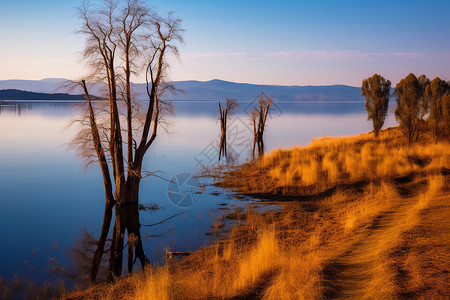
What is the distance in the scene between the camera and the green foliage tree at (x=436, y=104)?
79.9 feet

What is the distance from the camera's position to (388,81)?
29.8m

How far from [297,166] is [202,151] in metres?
16.0

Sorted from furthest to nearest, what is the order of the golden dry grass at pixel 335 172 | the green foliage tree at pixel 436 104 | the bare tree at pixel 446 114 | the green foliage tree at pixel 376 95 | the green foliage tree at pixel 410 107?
the green foliage tree at pixel 376 95 < the green foliage tree at pixel 436 104 < the green foliage tree at pixel 410 107 < the bare tree at pixel 446 114 < the golden dry grass at pixel 335 172

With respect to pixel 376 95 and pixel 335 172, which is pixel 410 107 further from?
pixel 335 172

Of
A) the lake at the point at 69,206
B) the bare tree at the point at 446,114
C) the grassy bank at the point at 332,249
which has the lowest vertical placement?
the lake at the point at 69,206

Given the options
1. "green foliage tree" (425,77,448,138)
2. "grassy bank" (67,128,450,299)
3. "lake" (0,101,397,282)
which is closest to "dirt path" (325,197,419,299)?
"grassy bank" (67,128,450,299)

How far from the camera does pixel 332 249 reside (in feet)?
24.7

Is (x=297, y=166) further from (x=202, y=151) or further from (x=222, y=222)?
(x=202, y=151)

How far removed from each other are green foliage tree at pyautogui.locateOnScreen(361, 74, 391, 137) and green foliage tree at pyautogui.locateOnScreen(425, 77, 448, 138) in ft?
10.6

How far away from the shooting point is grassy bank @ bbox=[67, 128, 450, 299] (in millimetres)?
5531

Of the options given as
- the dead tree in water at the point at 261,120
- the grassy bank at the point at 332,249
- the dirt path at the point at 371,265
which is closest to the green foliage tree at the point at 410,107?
the grassy bank at the point at 332,249

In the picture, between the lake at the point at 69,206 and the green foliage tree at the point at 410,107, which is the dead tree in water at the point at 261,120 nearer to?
the lake at the point at 69,206

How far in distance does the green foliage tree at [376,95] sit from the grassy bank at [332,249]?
48.2 ft

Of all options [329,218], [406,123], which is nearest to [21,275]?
[329,218]
